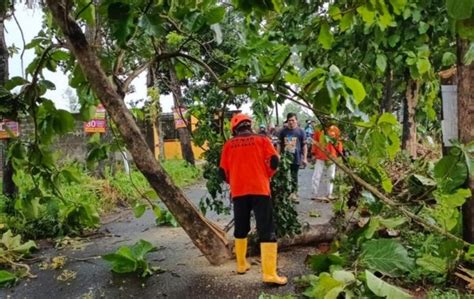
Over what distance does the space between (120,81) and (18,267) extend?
2490 mm

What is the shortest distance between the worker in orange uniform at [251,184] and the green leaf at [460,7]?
11.0 feet

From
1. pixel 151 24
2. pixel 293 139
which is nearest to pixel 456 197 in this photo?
pixel 151 24

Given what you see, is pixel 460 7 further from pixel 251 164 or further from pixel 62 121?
pixel 251 164

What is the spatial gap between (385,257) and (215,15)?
2.01 meters

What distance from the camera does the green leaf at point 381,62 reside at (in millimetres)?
5387

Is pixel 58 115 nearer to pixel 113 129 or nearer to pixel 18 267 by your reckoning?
pixel 113 129

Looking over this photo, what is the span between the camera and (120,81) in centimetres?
460

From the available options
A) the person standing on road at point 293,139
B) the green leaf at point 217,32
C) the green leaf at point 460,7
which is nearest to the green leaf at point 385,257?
the green leaf at point 217,32

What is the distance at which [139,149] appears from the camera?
14.7 feet

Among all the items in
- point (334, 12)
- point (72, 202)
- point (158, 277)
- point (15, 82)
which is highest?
point (334, 12)

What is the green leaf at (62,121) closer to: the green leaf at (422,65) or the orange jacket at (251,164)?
the orange jacket at (251,164)

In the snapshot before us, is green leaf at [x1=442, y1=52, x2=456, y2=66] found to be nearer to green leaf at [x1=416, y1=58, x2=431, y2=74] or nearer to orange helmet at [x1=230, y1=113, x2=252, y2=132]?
green leaf at [x1=416, y1=58, x2=431, y2=74]

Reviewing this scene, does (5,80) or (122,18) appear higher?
(5,80)

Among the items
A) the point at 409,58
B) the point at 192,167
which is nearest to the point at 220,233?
the point at 409,58
